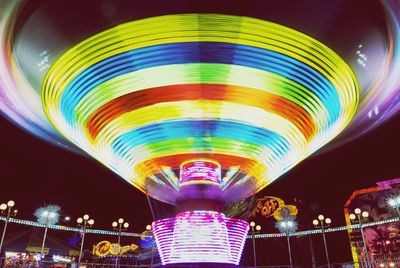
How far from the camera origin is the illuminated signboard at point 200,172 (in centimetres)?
954

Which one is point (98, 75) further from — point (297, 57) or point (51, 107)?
point (297, 57)

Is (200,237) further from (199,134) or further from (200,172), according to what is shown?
(199,134)

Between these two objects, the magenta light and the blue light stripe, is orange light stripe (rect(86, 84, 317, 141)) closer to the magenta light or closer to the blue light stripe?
the blue light stripe

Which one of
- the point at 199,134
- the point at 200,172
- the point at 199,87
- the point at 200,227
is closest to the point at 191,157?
the point at 200,172

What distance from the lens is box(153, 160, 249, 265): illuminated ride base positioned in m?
8.84

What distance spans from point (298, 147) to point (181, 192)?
10.6ft

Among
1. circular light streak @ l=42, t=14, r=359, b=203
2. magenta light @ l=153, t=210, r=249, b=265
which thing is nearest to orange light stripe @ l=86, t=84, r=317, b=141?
circular light streak @ l=42, t=14, r=359, b=203

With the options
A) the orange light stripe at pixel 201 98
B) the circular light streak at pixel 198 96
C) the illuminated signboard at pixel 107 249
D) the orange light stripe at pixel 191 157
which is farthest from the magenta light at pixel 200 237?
the illuminated signboard at pixel 107 249

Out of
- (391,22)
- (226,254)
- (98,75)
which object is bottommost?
(226,254)

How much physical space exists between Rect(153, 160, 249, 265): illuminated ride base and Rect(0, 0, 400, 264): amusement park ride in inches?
1.2

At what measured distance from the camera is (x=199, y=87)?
797cm

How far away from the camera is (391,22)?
23.5 feet

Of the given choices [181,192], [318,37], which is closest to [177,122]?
[181,192]

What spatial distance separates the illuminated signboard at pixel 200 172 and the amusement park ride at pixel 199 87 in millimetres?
34
